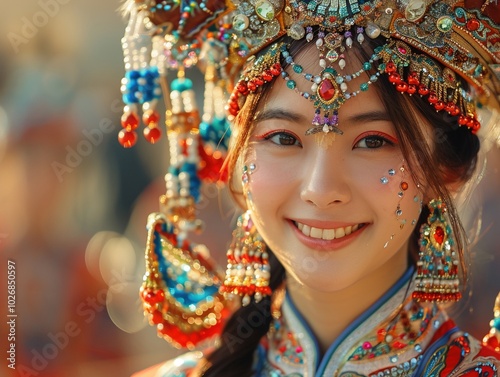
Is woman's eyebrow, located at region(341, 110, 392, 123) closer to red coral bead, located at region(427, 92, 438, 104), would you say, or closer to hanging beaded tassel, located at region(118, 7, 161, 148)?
red coral bead, located at region(427, 92, 438, 104)

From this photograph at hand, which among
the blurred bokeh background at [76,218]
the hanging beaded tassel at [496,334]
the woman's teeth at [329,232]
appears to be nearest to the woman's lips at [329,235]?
the woman's teeth at [329,232]

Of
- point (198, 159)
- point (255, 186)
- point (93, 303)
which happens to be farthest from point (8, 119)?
point (255, 186)

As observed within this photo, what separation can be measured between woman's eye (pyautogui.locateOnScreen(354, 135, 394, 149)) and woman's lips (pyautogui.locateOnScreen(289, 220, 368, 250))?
188mm

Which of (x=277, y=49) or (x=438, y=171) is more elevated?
(x=277, y=49)

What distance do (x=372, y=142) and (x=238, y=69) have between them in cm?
45

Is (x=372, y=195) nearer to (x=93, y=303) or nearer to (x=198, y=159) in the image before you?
(x=198, y=159)

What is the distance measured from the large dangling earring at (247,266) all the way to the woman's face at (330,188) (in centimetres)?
17

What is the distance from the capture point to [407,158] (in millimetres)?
1802

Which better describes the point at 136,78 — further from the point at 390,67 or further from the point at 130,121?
the point at 390,67

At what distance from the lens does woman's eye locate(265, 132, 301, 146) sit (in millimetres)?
1850

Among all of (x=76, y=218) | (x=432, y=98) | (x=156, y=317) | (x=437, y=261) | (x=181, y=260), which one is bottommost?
(x=76, y=218)

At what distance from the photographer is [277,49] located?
1.87 metres

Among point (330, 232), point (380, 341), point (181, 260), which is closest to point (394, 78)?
point (330, 232)

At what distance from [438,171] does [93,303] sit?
291 cm
